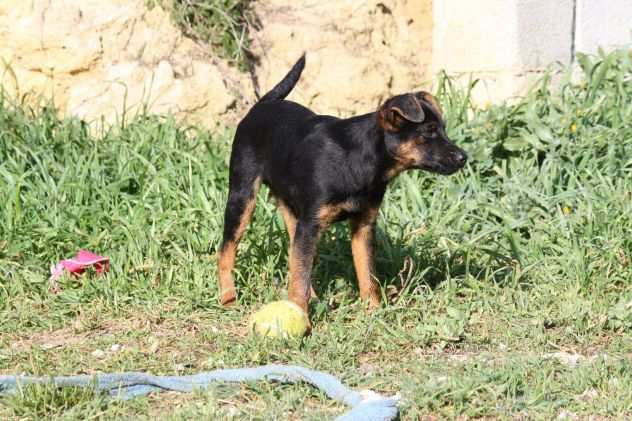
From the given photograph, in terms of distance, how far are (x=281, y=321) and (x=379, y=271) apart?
126 cm

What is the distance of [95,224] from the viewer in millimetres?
6020

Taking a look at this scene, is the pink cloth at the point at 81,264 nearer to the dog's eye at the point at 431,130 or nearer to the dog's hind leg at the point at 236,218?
the dog's hind leg at the point at 236,218

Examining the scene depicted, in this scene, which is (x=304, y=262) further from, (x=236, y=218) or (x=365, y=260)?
(x=236, y=218)

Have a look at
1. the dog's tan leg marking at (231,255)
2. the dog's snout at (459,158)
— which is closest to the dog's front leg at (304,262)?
the dog's tan leg marking at (231,255)

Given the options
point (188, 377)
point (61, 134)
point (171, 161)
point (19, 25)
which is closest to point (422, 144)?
point (188, 377)

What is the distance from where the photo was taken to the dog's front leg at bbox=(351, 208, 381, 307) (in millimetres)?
5266

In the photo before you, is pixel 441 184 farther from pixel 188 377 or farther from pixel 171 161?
pixel 188 377

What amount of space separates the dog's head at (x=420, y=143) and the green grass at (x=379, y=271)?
0.69 meters

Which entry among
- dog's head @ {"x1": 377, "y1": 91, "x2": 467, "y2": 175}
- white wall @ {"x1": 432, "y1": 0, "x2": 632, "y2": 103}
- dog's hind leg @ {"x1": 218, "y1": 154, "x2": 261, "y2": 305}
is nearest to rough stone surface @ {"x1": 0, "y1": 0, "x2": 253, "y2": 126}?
white wall @ {"x1": 432, "y1": 0, "x2": 632, "y2": 103}

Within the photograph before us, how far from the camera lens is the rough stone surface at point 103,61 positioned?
734 cm

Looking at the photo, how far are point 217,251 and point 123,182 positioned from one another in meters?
0.96

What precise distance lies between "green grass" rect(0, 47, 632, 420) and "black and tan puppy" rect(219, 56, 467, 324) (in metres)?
0.32

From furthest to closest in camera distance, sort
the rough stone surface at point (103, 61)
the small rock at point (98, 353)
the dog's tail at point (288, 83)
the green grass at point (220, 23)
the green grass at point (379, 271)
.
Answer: the green grass at point (220, 23) → the rough stone surface at point (103, 61) → the dog's tail at point (288, 83) → the small rock at point (98, 353) → the green grass at point (379, 271)

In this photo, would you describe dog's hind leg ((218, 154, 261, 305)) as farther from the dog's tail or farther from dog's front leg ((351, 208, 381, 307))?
dog's front leg ((351, 208, 381, 307))
